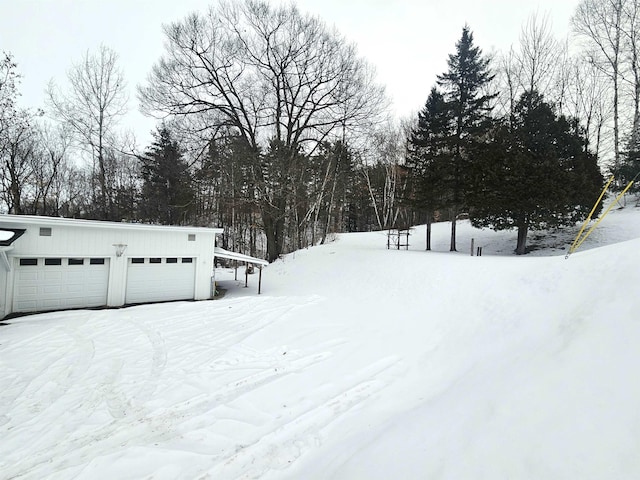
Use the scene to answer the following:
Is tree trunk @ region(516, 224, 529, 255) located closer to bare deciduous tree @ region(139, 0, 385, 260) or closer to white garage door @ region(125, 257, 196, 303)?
bare deciduous tree @ region(139, 0, 385, 260)

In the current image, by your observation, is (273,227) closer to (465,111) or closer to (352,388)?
(465,111)

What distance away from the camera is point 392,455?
287cm

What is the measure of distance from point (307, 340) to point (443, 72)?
54.1 feet

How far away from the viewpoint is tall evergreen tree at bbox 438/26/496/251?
48.9 ft

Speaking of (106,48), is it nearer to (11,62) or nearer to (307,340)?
(11,62)

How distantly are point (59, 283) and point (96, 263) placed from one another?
3.72ft

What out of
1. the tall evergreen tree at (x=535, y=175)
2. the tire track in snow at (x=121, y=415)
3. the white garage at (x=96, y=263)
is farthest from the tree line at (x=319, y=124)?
the tire track in snow at (x=121, y=415)

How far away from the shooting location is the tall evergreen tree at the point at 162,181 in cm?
2177

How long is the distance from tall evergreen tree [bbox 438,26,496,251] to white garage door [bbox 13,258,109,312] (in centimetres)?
1585

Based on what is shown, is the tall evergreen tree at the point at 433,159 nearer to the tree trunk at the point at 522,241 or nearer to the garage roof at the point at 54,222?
the tree trunk at the point at 522,241

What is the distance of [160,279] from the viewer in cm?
1123

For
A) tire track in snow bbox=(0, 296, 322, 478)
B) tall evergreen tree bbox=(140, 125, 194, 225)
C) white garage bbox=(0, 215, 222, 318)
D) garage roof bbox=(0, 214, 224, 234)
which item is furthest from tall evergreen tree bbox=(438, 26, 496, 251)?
tall evergreen tree bbox=(140, 125, 194, 225)

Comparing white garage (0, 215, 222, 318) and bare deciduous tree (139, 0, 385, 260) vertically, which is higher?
bare deciduous tree (139, 0, 385, 260)

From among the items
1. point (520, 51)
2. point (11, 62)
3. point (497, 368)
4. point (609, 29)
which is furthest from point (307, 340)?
point (609, 29)
